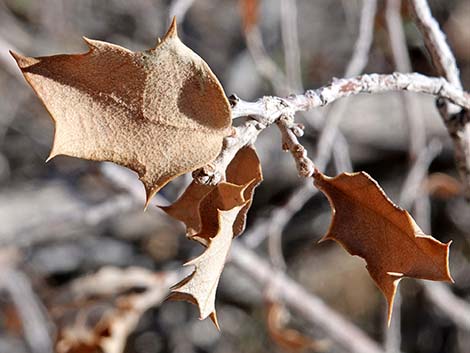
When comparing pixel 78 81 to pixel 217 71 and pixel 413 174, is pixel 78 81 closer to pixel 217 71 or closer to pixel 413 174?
pixel 413 174

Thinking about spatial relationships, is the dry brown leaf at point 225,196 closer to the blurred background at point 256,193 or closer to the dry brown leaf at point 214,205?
the dry brown leaf at point 214,205

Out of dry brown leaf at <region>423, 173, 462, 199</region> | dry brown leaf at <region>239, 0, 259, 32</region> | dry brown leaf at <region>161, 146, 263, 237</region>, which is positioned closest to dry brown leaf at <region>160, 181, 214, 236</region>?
dry brown leaf at <region>161, 146, 263, 237</region>

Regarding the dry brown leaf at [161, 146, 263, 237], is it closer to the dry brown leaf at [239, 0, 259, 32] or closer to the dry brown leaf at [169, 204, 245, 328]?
the dry brown leaf at [169, 204, 245, 328]

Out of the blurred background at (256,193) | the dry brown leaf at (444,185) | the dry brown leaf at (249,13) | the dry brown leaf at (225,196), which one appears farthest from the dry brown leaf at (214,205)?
the blurred background at (256,193)

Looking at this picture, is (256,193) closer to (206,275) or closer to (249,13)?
(249,13)

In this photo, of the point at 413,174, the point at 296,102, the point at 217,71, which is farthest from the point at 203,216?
the point at 217,71
